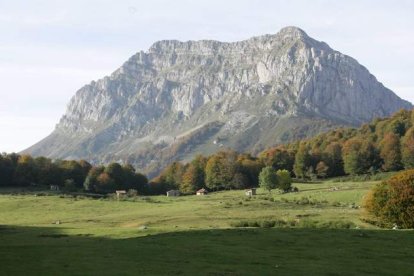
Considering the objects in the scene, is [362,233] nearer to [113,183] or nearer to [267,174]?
[267,174]

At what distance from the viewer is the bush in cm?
7000

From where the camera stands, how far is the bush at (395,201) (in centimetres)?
7000

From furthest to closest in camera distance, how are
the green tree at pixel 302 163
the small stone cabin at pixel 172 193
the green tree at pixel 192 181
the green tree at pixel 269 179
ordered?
1. the green tree at pixel 302 163
2. the green tree at pixel 192 181
3. the small stone cabin at pixel 172 193
4. the green tree at pixel 269 179

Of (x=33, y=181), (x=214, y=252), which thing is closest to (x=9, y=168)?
(x=33, y=181)

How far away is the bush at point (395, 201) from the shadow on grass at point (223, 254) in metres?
18.2

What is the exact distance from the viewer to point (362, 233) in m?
51.7

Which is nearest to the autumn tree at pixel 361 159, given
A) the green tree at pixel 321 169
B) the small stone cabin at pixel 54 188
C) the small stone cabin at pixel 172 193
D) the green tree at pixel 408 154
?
the green tree at pixel 321 169

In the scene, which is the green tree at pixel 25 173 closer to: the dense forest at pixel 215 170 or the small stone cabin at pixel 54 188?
the dense forest at pixel 215 170

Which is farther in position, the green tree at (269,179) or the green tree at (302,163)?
the green tree at (302,163)

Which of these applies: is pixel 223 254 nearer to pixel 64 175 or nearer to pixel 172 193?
pixel 172 193

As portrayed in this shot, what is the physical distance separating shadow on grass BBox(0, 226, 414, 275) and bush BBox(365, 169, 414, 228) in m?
18.2

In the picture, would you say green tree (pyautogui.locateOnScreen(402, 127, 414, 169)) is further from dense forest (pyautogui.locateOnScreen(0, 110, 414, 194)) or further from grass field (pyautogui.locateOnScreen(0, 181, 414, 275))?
grass field (pyautogui.locateOnScreen(0, 181, 414, 275))

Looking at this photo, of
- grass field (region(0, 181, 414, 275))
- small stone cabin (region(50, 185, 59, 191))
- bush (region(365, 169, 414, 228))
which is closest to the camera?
grass field (region(0, 181, 414, 275))

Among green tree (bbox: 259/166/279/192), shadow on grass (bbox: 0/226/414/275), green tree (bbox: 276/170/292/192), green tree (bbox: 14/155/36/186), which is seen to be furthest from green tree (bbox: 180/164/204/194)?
shadow on grass (bbox: 0/226/414/275)
